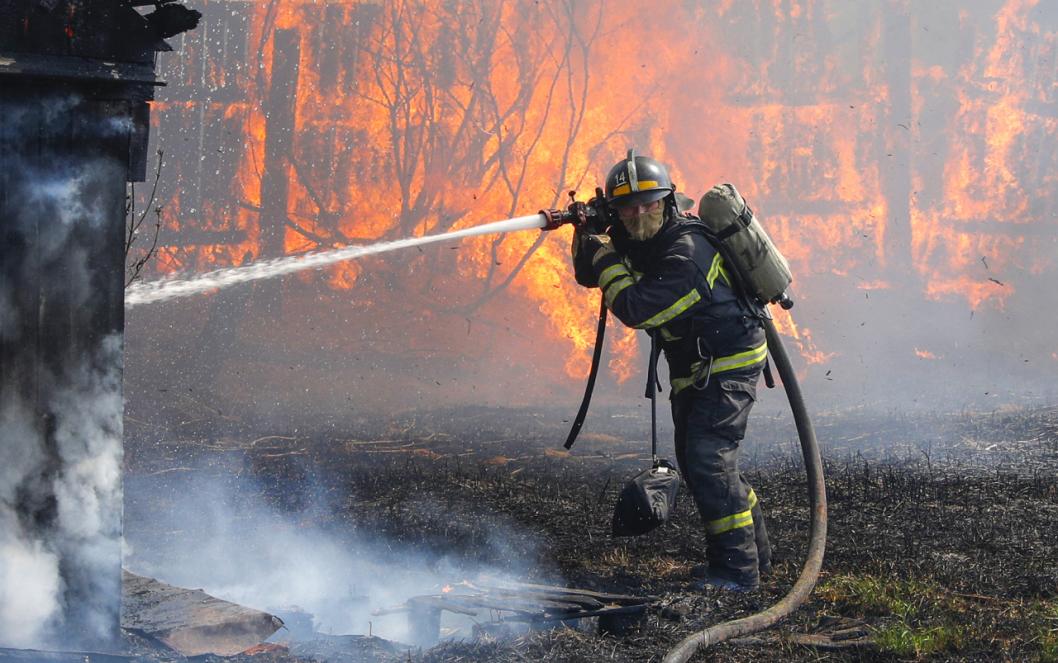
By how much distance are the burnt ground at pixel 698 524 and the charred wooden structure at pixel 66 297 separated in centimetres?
87

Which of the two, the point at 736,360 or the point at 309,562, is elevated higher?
the point at 736,360

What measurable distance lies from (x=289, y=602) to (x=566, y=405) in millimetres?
8346

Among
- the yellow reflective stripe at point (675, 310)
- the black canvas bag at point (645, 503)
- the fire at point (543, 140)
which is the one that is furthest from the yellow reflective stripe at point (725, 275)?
the fire at point (543, 140)

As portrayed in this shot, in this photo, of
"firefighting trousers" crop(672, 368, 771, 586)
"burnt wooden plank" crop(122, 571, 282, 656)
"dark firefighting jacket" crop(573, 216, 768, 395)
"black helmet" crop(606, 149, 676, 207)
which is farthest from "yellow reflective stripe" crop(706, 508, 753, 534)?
"burnt wooden plank" crop(122, 571, 282, 656)

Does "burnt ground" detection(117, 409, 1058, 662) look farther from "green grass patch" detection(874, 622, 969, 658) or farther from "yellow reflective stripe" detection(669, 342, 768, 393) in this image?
"yellow reflective stripe" detection(669, 342, 768, 393)

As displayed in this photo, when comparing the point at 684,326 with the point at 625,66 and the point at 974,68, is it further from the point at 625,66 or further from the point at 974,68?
the point at 974,68

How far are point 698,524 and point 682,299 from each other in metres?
1.93

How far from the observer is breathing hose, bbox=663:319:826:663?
13.8 ft

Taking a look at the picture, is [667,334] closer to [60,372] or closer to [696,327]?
[696,327]

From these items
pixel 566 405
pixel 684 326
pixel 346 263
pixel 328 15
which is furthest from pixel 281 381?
pixel 684 326

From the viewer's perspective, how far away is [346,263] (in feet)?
52.9

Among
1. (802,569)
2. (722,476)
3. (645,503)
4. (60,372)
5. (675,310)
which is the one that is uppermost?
(675,310)

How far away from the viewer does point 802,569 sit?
5.04 metres

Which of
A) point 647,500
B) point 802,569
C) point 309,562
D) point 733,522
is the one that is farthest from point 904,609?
point 309,562
